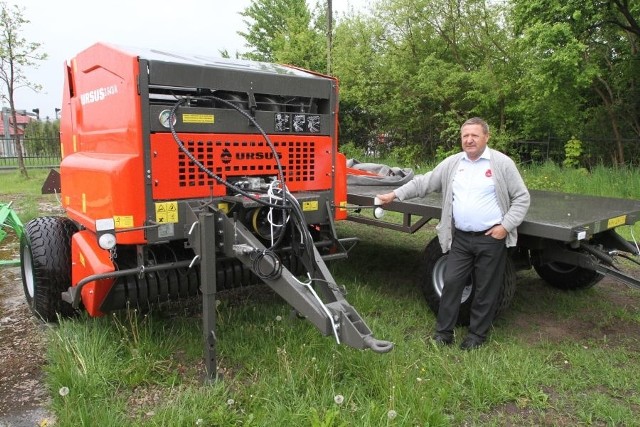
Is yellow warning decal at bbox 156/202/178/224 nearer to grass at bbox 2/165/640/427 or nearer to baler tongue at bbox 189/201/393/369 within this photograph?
baler tongue at bbox 189/201/393/369

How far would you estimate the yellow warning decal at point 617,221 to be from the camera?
3.89m

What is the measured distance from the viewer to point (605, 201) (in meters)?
4.85

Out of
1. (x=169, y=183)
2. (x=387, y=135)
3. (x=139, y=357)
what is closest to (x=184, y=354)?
(x=139, y=357)

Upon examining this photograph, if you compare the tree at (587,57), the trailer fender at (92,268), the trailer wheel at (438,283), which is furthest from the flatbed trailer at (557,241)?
the tree at (587,57)

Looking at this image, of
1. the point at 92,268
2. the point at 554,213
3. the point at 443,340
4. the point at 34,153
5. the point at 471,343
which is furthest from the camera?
the point at 34,153

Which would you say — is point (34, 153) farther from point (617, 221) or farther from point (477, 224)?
point (617, 221)

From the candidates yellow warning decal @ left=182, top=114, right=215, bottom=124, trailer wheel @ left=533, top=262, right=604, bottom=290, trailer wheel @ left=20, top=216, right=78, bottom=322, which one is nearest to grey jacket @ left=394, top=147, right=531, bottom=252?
trailer wheel @ left=533, top=262, right=604, bottom=290

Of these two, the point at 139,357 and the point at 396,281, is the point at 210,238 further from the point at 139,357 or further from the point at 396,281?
the point at 396,281

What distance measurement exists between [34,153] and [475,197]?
78.2 feet

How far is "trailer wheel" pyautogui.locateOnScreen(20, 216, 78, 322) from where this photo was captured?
3.96m

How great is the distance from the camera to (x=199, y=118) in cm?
344

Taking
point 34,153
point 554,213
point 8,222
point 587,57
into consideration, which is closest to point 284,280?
point 554,213

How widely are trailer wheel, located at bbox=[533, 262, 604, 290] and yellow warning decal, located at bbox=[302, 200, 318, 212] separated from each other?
7.70ft

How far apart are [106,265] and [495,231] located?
2.56m
